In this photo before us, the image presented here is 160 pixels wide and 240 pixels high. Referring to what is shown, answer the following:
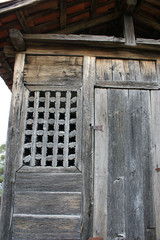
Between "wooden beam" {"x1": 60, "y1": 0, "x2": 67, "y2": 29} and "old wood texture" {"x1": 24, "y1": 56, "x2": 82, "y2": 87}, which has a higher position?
"wooden beam" {"x1": 60, "y1": 0, "x2": 67, "y2": 29}

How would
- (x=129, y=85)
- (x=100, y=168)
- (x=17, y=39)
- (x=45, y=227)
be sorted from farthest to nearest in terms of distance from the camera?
(x=129, y=85) < (x=17, y=39) < (x=100, y=168) < (x=45, y=227)

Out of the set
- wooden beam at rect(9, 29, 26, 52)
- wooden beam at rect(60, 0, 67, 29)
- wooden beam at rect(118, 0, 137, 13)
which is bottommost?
wooden beam at rect(9, 29, 26, 52)

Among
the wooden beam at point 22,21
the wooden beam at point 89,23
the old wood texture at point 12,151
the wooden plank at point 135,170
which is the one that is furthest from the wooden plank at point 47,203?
the wooden beam at point 89,23

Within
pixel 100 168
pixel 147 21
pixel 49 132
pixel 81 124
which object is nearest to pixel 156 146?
pixel 100 168

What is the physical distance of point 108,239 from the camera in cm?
304

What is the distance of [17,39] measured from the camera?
349 cm

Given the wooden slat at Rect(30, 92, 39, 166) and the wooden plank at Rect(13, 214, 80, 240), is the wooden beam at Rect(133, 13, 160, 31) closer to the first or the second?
the wooden slat at Rect(30, 92, 39, 166)

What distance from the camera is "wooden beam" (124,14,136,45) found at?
373cm

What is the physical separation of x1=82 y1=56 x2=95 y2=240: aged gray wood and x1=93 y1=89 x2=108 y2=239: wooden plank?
7cm

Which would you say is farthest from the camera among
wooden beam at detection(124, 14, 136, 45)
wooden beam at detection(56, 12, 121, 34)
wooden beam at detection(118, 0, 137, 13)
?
wooden beam at detection(56, 12, 121, 34)

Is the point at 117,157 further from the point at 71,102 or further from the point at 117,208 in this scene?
the point at 71,102

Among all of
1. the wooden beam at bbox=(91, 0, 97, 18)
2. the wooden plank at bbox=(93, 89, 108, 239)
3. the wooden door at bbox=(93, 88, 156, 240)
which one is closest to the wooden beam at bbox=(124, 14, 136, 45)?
the wooden beam at bbox=(91, 0, 97, 18)

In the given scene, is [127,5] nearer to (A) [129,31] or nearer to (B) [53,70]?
(A) [129,31]

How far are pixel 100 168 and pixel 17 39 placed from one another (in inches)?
92.4
